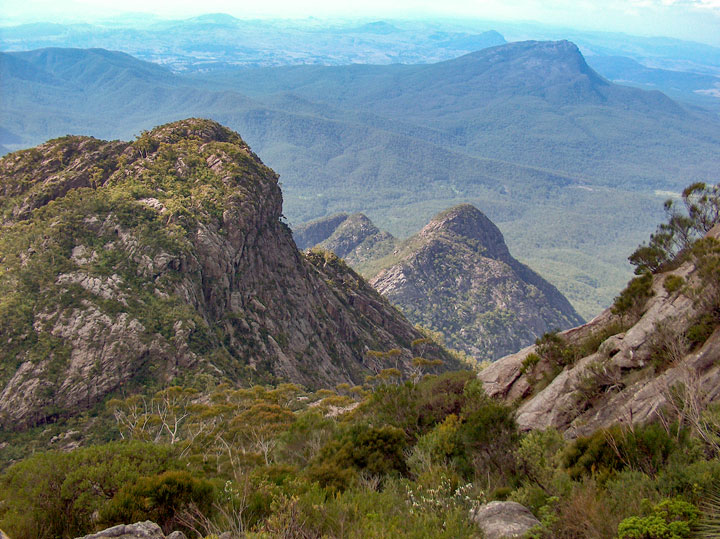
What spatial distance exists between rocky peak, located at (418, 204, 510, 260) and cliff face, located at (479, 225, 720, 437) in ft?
361

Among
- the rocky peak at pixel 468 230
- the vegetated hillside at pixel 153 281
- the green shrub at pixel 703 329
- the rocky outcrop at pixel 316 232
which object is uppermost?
the green shrub at pixel 703 329

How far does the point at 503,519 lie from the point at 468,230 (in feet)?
430

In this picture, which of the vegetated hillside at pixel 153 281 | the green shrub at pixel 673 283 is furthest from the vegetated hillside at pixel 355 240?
the green shrub at pixel 673 283

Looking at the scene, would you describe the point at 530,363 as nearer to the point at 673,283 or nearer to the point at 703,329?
the point at 673,283

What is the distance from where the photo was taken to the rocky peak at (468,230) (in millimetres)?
138250

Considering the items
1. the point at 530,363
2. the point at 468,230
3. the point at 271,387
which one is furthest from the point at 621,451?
the point at 468,230

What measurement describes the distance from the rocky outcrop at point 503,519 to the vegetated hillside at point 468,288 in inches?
3924

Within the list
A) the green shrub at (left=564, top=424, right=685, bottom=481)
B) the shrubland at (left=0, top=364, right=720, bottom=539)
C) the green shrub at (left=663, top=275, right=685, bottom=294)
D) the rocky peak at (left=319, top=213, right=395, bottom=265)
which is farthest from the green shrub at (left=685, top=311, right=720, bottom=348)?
the rocky peak at (left=319, top=213, right=395, bottom=265)

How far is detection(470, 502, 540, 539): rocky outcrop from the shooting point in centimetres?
1278

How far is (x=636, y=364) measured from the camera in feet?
67.3

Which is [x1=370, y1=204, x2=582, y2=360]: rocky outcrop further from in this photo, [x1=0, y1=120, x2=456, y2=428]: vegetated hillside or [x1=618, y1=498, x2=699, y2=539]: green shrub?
[x1=618, y1=498, x2=699, y2=539]: green shrub

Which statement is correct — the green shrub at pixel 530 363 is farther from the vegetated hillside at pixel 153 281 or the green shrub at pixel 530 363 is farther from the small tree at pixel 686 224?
the vegetated hillside at pixel 153 281

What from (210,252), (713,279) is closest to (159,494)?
(713,279)

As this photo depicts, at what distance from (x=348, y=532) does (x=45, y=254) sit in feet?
125
